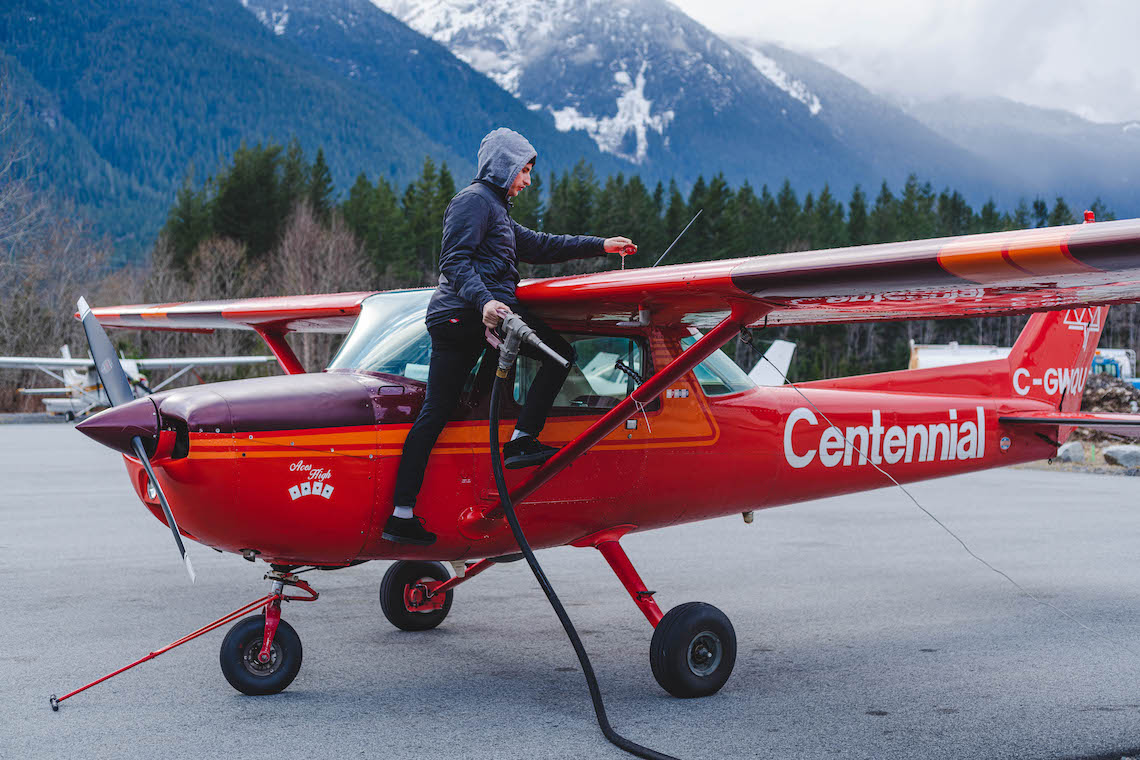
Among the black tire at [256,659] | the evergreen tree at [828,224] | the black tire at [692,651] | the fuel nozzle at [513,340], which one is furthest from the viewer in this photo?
the evergreen tree at [828,224]

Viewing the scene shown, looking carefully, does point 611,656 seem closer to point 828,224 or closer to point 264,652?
point 264,652

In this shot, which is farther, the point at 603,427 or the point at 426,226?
the point at 426,226

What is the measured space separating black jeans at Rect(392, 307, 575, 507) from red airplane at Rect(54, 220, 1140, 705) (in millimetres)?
122

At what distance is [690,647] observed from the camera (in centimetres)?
496

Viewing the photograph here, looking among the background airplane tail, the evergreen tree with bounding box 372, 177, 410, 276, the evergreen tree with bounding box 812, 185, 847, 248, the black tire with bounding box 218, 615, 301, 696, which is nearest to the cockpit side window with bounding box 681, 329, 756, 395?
the black tire with bounding box 218, 615, 301, 696

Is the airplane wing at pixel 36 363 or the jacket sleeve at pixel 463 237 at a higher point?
the jacket sleeve at pixel 463 237

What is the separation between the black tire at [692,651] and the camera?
4875 millimetres

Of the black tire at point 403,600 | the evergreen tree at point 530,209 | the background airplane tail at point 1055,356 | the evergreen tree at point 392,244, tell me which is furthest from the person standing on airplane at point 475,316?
the evergreen tree at point 392,244

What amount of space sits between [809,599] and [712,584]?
2.64 feet

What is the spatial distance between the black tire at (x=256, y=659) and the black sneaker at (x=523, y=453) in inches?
54.4

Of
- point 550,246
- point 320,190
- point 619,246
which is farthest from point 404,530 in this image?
point 320,190

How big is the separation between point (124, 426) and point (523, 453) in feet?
5.82

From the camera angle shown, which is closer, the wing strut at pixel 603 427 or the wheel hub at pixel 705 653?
the wing strut at pixel 603 427

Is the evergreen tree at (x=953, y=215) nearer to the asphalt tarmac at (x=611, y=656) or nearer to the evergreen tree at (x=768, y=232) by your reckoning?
the evergreen tree at (x=768, y=232)
